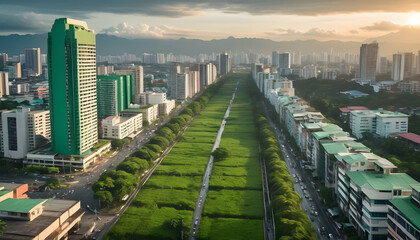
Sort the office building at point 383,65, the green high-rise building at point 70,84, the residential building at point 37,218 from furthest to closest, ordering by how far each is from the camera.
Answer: the office building at point 383,65, the green high-rise building at point 70,84, the residential building at point 37,218

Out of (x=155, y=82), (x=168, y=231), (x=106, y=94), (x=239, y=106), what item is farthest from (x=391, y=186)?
(x=155, y=82)

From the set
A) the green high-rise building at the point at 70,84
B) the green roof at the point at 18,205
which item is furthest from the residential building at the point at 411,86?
the green roof at the point at 18,205

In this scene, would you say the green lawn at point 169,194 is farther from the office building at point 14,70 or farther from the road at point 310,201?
the office building at point 14,70

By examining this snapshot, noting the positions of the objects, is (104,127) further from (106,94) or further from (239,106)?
(239,106)

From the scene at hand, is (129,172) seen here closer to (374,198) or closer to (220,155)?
(220,155)

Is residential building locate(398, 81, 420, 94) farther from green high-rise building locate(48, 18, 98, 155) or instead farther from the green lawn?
green high-rise building locate(48, 18, 98, 155)

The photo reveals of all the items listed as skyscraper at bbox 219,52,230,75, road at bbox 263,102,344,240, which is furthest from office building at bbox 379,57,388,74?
road at bbox 263,102,344,240
